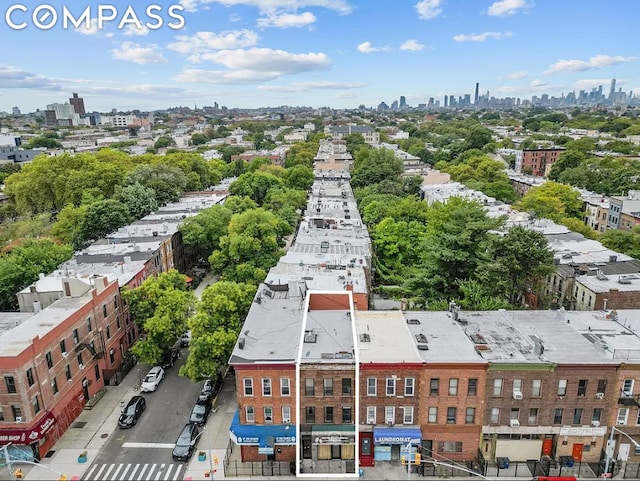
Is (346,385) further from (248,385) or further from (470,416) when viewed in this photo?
(470,416)

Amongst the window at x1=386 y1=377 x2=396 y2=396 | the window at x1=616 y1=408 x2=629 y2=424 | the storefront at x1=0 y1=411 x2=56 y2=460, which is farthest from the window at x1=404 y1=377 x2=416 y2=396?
the storefront at x1=0 y1=411 x2=56 y2=460

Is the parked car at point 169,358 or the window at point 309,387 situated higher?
the window at point 309,387

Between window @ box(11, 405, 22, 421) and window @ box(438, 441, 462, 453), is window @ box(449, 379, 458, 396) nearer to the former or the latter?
window @ box(438, 441, 462, 453)

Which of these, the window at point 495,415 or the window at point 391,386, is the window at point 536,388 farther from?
the window at point 391,386

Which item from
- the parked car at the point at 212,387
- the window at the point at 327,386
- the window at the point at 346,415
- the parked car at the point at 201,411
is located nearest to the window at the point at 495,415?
the window at the point at 346,415

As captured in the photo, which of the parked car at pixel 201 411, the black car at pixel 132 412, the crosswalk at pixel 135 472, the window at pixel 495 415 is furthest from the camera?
the black car at pixel 132 412

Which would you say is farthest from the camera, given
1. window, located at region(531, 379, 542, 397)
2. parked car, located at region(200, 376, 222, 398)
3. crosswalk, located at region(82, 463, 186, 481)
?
parked car, located at region(200, 376, 222, 398)

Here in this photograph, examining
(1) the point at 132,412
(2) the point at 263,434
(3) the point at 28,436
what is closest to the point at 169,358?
(1) the point at 132,412
